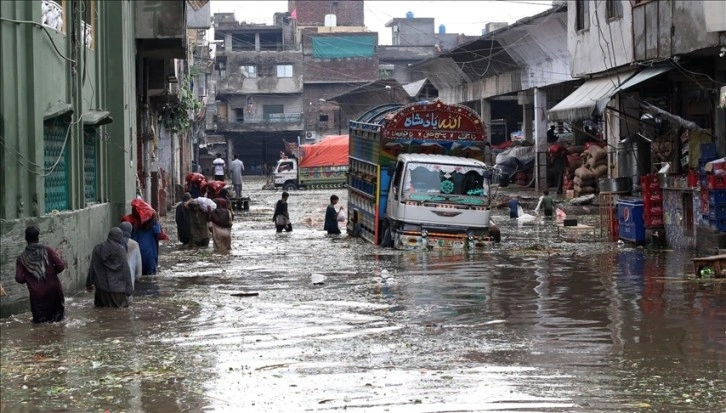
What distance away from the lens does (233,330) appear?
12664 mm

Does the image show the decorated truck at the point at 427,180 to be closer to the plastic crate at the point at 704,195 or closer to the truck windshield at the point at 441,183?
the truck windshield at the point at 441,183

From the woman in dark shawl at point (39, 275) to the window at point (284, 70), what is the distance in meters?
71.4

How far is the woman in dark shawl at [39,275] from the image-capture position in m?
13.0

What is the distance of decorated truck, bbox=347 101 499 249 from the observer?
22562 mm

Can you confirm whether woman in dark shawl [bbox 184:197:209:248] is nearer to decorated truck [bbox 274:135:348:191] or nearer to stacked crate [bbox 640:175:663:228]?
stacked crate [bbox 640:175:663:228]

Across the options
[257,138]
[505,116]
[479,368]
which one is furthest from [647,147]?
[257,138]

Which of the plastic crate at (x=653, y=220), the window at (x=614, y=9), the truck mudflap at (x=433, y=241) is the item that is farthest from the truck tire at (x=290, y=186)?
the plastic crate at (x=653, y=220)

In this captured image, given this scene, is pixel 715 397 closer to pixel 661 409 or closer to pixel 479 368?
pixel 661 409

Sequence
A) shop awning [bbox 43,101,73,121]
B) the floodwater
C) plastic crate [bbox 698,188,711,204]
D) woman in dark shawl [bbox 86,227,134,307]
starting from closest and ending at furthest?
the floodwater, woman in dark shawl [bbox 86,227,134,307], shop awning [bbox 43,101,73,121], plastic crate [bbox 698,188,711,204]

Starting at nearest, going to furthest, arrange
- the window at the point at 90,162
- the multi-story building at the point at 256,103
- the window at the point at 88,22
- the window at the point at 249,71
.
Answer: the window at the point at 88,22 < the window at the point at 90,162 < the multi-story building at the point at 256,103 < the window at the point at 249,71

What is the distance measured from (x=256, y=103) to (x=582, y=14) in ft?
186

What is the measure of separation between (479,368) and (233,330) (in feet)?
11.5

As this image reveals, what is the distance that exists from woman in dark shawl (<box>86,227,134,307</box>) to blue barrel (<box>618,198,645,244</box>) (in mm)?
11310

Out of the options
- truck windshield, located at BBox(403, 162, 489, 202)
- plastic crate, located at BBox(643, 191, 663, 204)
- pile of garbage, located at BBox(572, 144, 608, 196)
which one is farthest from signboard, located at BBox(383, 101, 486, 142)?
pile of garbage, located at BBox(572, 144, 608, 196)
